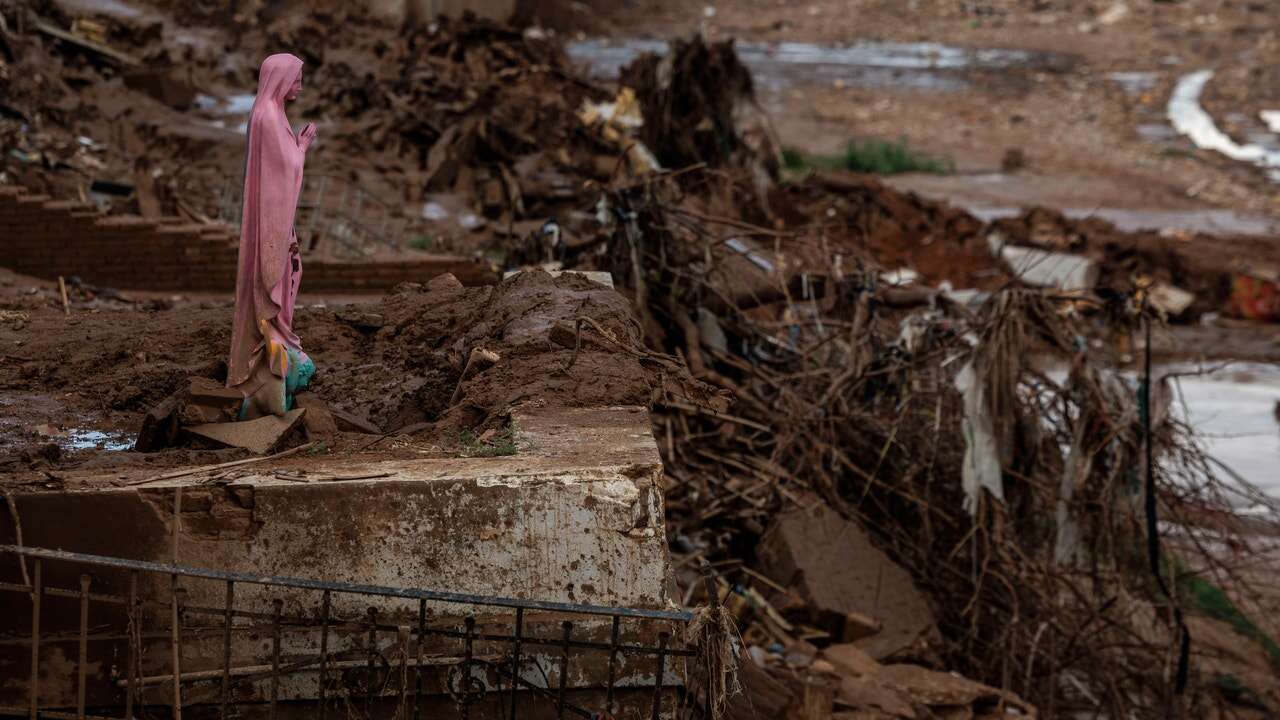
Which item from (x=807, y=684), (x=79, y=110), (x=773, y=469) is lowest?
(x=807, y=684)

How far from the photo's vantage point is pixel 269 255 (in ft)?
17.4

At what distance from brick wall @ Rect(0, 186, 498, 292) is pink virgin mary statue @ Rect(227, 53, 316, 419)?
4.82 m

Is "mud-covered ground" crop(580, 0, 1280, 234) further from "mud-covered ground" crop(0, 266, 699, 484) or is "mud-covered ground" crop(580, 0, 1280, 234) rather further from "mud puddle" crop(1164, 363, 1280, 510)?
"mud-covered ground" crop(0, 266, 699, 484)

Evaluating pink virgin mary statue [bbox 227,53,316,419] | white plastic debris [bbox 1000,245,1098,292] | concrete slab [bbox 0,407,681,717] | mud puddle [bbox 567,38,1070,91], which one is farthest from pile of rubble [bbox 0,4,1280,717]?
mud puddle [bbox 567,38,1070,91]

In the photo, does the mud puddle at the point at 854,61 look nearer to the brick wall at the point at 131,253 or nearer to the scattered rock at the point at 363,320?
the brick wall at the point at 131,253

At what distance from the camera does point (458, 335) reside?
21.2 feet

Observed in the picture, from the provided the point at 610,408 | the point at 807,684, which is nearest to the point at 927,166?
the point at 807,684

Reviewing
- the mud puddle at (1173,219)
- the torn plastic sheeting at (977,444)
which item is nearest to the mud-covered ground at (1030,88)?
the mud puddle at (1173,219)

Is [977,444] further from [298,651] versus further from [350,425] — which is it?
[298,651]

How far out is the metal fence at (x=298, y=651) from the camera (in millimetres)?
4438

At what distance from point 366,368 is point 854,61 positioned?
3203cm

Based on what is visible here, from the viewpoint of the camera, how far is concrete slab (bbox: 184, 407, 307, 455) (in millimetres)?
5090

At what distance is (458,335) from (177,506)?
2.21 m

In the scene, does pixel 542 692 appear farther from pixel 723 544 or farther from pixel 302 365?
pixel 723 544
